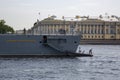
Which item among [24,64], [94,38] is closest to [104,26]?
[94,38]

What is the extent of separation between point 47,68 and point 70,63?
6.91m

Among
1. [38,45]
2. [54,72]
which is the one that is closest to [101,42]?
[38,45]

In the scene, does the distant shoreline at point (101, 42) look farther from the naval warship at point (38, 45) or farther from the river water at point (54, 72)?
the river water at point (54, 72)

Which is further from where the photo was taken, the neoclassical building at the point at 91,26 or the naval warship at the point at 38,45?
the neoclassical building at the point at 91,26

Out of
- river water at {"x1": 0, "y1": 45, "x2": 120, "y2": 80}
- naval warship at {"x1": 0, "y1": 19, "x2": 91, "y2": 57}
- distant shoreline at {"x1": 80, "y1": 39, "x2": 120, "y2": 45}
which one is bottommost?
distant shoreline at {"x1": 80, "y1": 39, "x2": 120, "y2": 45}

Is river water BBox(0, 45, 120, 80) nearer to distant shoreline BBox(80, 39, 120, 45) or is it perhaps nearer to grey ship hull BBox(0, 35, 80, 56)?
grey ship hull BBox(0, 35, 80, 56)

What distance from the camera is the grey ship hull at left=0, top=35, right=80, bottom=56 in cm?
6894

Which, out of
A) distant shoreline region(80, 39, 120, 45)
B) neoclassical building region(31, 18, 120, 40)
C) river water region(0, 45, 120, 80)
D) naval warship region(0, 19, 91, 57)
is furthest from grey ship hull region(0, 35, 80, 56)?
neoclassical building region(31, 18, 120, 40)

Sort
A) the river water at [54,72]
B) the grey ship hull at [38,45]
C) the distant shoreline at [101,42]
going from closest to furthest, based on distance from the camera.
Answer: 1. the river water at [54,72]
2. the grey ship hull at [38,45]
3. the distant shoreline at [101,42]

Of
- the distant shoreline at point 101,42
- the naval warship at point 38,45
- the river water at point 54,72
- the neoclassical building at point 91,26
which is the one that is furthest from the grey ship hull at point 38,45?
the neoclassical building at point 91,26

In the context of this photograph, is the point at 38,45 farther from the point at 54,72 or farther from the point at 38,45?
the point at 54,72

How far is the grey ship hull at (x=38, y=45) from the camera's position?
2714 inches

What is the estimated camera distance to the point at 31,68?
52.7 m

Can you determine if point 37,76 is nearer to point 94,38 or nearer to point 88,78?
point 88,78
